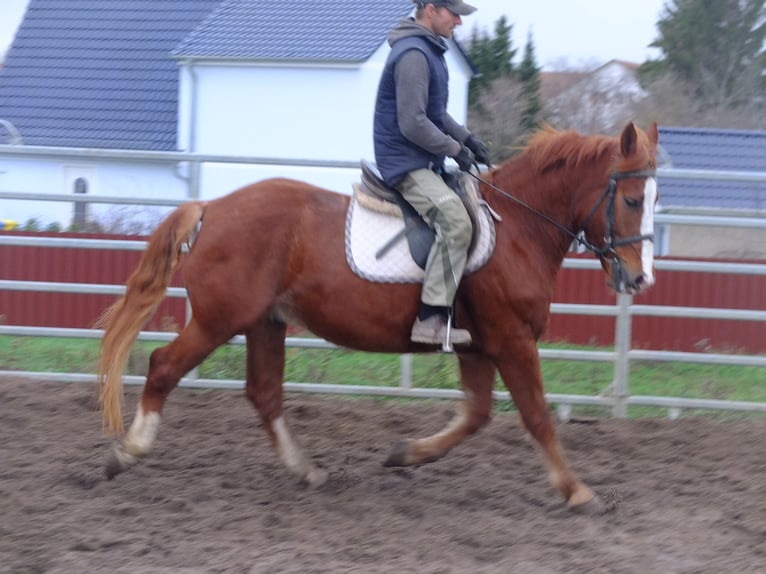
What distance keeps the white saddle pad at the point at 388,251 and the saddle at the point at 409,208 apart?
0.02 meters

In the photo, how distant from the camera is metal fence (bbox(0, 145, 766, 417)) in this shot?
6.64 m

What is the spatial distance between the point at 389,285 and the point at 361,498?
1.08 metres

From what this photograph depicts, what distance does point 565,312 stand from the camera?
22.1ft

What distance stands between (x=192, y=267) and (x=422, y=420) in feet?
6.76

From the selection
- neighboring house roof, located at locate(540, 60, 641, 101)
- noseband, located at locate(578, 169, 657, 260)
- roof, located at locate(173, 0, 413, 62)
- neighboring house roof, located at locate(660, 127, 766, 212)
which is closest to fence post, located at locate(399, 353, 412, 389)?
noseband, located at locate(578, 169, 657, 260)

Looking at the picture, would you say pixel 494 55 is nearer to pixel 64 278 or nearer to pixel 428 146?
pixel 64 278

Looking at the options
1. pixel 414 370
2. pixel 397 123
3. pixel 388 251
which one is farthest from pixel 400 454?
pixel 414 370

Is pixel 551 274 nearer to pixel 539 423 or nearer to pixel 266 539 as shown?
pixel 539 423

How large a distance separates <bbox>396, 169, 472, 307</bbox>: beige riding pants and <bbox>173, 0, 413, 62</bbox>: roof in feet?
66.0

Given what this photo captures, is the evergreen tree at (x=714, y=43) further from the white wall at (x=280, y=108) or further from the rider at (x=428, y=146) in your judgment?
the rider at (x=428, y=146)

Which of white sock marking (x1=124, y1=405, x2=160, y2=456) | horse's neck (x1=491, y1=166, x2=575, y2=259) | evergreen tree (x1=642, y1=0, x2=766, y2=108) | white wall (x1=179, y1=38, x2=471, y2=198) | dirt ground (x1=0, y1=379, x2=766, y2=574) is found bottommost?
dirt ground (x1=0, y1=379, x2=766, y2=574)

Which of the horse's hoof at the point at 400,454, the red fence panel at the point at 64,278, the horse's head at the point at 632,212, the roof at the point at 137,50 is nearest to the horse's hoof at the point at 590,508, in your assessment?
the horse's hoof at the point at 400,454

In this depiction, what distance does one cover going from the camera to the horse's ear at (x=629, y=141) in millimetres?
4789

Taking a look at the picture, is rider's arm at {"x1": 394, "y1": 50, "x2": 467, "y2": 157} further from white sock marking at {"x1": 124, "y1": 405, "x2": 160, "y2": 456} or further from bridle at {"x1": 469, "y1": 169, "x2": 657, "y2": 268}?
white sock marking at {"x1": 124, "y1": 405, "x2": 160, "y2": 456}
